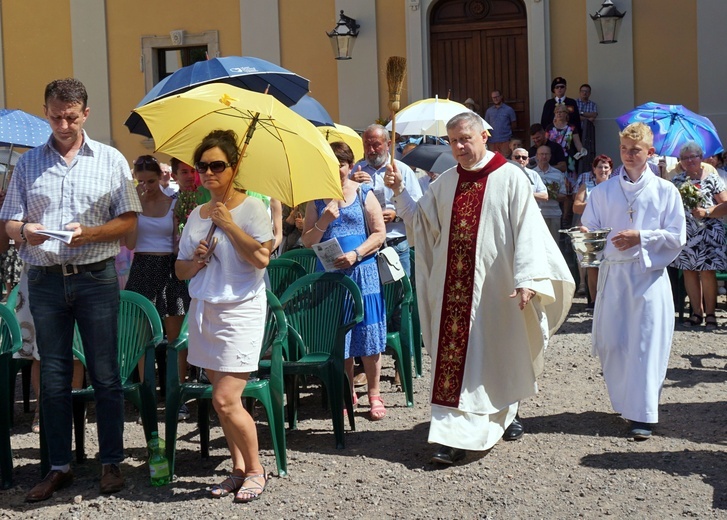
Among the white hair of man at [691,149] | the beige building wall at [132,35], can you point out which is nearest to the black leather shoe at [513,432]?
the white hair of man at [691,149]

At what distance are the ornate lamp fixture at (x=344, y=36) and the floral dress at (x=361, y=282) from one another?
34.1ft

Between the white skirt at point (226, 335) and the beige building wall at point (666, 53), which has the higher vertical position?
the beige building wall at point (666, 53)

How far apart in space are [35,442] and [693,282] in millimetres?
6352

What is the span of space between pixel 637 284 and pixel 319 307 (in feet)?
6.08

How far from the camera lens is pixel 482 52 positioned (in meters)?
17.2

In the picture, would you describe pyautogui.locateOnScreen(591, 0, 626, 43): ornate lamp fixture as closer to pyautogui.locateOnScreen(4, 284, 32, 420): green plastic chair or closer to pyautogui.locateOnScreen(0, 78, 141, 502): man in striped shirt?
pyautogui.locateOnScreen(4, 284, 32, 420): green plastic chair

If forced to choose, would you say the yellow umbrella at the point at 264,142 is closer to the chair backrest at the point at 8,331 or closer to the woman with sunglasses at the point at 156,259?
the chair backrest at the point at 8,331

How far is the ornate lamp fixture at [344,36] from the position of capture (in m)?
17.0

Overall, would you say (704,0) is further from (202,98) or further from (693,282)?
(202,98)

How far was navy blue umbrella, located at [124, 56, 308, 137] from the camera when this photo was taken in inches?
316

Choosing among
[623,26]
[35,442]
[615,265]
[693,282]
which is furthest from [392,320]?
[623,26]

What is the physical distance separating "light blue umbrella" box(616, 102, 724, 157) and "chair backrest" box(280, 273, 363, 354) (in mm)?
4836

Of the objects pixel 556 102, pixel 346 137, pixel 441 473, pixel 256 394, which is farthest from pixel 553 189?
pixel 256 394

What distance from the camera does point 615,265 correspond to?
654 cm
